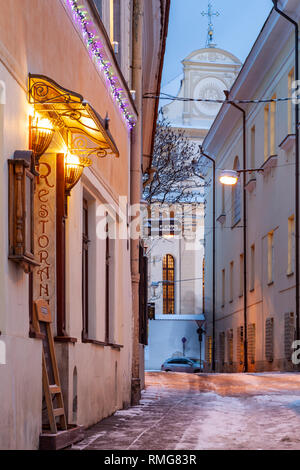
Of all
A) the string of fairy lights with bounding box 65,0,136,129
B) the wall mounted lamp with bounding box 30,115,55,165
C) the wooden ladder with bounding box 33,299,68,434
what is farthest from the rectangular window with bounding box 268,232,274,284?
the wall mounted lamp with bounding box 30,115,55,165

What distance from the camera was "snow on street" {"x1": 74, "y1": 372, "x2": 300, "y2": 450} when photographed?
8633 millimetres

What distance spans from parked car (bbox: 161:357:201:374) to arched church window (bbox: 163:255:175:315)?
435 inches

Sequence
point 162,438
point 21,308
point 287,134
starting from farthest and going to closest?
point 287,134 < point 162,438 < point 21,308

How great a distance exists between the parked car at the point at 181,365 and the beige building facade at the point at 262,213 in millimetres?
4136

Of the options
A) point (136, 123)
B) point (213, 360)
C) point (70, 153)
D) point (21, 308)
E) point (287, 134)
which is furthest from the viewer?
point (213, 360)

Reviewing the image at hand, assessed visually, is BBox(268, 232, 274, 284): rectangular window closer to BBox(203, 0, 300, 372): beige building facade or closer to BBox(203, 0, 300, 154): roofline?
BBox(203, 0, 300, 372): beige building facade

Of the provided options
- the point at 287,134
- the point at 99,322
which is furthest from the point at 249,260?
the point at 99,322

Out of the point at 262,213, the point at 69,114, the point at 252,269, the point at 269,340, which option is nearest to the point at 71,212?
the point at 69,114

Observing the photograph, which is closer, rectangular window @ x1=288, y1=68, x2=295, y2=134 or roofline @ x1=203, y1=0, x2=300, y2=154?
rectangular window @ x1=288, y1=68, x2=295, y2=134

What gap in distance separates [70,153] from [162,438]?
2894mm

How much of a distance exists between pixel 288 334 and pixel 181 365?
1914 cm

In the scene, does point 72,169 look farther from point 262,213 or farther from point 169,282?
point 169,282

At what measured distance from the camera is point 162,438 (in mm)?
9070
